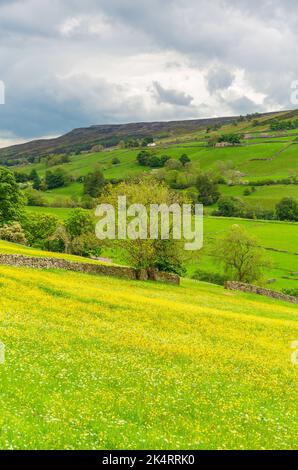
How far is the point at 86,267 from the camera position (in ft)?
186

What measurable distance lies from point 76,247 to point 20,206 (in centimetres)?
2287

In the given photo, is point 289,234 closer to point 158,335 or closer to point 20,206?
point 20,206

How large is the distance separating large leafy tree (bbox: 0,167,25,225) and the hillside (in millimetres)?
53613

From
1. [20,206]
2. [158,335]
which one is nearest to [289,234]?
[20,206]

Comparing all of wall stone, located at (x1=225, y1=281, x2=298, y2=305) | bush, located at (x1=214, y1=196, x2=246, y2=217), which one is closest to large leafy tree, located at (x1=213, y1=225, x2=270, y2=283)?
wall stone, located at (x1=225, y1=281, x2=298, y2=305)

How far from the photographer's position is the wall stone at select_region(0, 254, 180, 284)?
161 feet

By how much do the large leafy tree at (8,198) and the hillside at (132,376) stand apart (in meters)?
53.6

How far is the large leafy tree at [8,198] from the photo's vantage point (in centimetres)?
8888

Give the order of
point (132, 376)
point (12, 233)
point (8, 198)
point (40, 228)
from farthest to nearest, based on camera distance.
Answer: point (40, 228)
point (12, 233)
point (8, 198)
point (132, 376)

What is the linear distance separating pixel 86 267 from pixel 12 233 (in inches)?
1912

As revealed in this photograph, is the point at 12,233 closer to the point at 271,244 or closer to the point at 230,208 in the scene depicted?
the point at 271,244

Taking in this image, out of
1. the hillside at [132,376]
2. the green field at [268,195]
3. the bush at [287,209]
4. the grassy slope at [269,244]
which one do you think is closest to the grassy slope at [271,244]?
the grassy slope at [269,244]

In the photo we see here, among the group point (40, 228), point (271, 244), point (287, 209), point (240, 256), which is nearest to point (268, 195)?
point (287, 209)

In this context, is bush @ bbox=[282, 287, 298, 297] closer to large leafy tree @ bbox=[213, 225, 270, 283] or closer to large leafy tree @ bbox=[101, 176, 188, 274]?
large leafy tree @ bbox=[213, 225, 270, 283]
